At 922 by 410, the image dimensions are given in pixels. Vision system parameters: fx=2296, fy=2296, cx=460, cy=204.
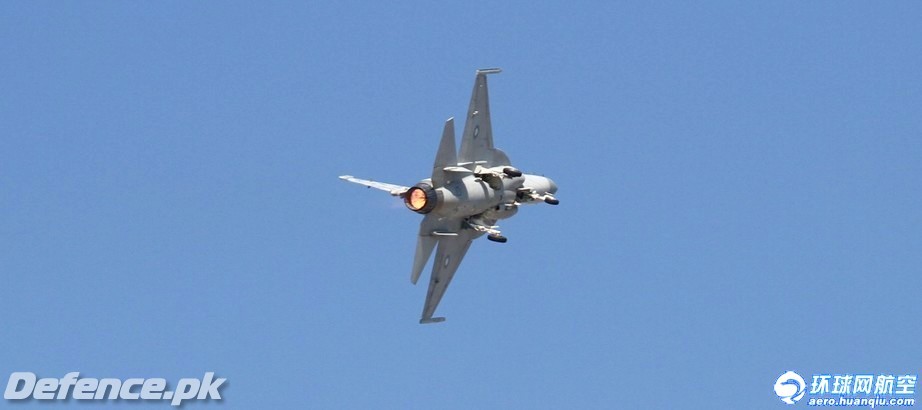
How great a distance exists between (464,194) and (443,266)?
13.4 feet

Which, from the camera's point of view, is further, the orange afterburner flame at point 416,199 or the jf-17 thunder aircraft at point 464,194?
the jf-17 thunder aircraft at point 464,194

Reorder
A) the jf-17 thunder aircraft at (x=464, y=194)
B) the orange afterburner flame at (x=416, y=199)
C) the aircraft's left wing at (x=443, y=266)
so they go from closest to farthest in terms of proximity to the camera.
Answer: the orange afterburner flame at (x=416, y=199), the jf-17 thunder aircraft at (x=464, y=194), the aircraft's left wing at (x=443, y=266)

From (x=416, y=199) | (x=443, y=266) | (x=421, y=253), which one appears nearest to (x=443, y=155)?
(x=416, y=199)

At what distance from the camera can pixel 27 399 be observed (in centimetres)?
5641

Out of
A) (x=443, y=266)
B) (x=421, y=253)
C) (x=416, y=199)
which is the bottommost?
(x=421, y=253)

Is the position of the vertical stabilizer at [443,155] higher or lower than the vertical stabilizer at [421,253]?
higher

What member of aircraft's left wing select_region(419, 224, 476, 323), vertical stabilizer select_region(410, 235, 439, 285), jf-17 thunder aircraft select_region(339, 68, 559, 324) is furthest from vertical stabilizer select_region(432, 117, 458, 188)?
aircraft's left wing select_region(419, 224, 476, 323)

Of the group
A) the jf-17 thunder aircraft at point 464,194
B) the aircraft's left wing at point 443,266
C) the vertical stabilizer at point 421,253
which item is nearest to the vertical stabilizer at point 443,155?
the jf-17 thunder aircraft at point 464,194

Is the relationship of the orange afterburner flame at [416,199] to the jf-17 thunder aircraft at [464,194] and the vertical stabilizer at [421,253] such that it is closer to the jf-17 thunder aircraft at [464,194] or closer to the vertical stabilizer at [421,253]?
the jf-17 thunder aircraft at [464,194]

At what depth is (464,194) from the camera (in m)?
58.1

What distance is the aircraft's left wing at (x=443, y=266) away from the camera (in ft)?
201

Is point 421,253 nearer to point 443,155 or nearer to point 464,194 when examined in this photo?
point 464,194

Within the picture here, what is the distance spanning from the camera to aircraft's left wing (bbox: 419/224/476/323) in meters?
61.2

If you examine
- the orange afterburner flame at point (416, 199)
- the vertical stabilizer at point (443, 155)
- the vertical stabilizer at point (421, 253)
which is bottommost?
the vertical stabilizer at point (421, 253)
